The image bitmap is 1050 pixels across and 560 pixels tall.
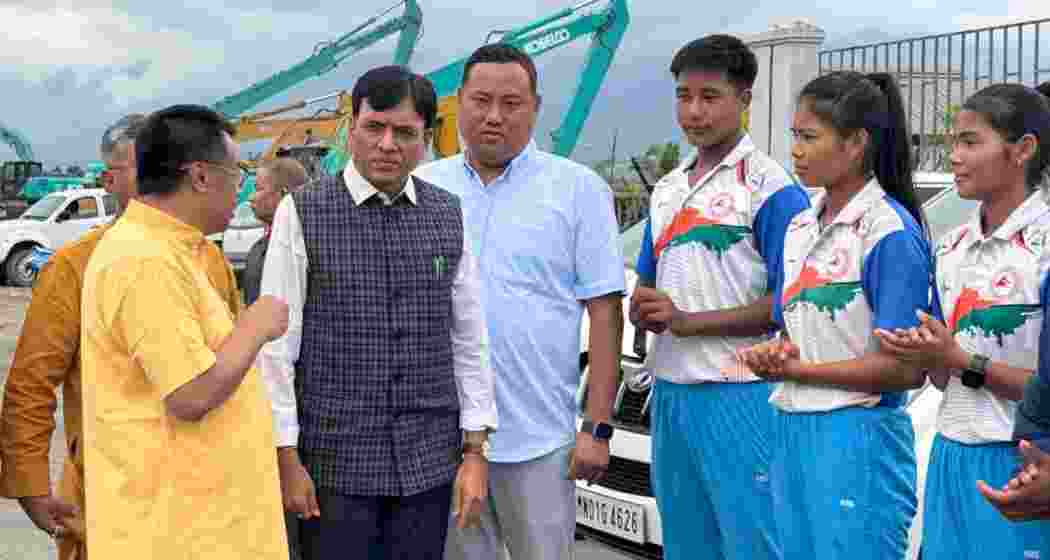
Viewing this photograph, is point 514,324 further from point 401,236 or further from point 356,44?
point 356,44

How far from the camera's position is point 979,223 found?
282 centimetres

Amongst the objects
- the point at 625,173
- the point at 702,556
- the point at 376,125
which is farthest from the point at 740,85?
the point at 625,173

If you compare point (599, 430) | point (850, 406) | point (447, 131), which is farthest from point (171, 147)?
point (447, 131)

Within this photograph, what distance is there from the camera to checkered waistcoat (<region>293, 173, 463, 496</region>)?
279 cm

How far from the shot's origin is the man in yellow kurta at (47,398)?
2.92 metres

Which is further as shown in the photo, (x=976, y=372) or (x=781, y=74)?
(x=781, y=74)

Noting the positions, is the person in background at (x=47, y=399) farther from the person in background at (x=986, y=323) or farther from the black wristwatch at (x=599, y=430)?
the person in background at (x=986, y=323)

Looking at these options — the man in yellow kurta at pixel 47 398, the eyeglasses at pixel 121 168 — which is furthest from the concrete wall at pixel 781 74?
the man in yellow kurta at pixel 47 398

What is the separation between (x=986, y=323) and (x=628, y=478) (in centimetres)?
209

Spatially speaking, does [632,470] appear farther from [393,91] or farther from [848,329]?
[393,91]

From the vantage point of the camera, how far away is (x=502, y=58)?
10.8ft

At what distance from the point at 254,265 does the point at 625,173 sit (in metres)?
10.9

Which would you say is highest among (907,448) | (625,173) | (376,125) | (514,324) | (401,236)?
(625,173)

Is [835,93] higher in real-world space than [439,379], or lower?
higher
